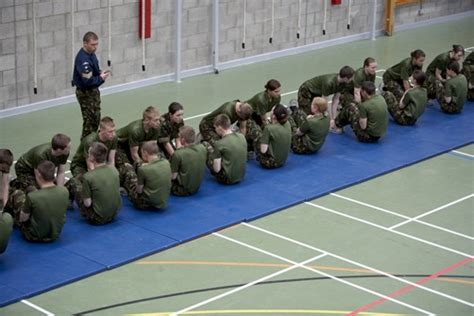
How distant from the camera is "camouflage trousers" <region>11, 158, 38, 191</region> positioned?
14500mm

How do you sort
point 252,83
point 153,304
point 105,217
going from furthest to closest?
point 252,83, point 105,217, point 153,304

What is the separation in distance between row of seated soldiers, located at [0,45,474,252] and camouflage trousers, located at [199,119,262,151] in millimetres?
15

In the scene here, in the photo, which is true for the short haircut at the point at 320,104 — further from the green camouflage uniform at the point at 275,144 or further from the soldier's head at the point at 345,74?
the soldier's head at the point at 345,74

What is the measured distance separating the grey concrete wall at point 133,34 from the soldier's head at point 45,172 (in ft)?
17.9

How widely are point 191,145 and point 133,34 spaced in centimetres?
559

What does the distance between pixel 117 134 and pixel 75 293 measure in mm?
3823

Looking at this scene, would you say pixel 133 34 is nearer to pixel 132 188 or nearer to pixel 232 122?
pixel 232 122

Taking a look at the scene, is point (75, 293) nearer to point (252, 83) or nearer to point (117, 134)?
point (117, 134)

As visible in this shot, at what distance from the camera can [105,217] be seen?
560 inches

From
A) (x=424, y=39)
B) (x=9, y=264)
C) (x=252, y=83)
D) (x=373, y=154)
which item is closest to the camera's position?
(x=9, y=264)

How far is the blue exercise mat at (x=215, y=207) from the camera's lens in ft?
42.8

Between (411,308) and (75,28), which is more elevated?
(75,28)

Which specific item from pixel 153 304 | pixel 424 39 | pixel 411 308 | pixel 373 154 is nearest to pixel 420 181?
pixel 373 154

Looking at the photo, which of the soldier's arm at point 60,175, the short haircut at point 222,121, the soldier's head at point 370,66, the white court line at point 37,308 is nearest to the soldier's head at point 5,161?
the soldier's arm at point 60,175
